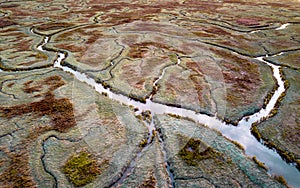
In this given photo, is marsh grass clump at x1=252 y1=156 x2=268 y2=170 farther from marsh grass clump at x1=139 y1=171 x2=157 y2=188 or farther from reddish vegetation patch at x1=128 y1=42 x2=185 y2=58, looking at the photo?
reddish vegetation patch at x1=128 y1=42 x2=185 y2=58

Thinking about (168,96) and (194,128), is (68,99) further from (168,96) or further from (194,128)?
(194,128)

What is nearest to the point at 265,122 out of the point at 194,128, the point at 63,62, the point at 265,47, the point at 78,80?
the point at 194,128

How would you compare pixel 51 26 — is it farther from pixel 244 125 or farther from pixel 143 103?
pixel 244 125

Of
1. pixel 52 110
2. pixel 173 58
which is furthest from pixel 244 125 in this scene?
pixel 52 110

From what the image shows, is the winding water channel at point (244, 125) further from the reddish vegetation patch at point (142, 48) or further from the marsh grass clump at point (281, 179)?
the reddish vegetation patch at point (142, 48)

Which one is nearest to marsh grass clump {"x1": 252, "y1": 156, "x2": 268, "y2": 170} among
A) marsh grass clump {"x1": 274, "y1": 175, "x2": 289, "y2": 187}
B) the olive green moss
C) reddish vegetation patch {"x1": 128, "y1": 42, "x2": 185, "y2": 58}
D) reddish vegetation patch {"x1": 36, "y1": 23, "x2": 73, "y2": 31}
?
marsh grass clump {"x1": 274, "y1": 175, "x2": 289, "y2": 187}

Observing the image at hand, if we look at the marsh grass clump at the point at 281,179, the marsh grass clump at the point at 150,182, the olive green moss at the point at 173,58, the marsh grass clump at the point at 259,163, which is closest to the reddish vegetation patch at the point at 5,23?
the olive green moss at the point at 173,58

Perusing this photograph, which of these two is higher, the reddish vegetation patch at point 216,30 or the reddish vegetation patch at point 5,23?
the reddish vegetation patch at point 216,30
